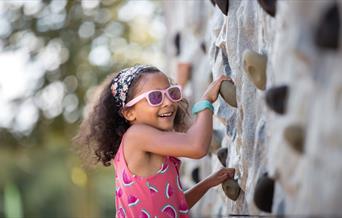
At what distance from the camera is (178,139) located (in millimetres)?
2840

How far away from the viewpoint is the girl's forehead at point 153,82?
2977mm

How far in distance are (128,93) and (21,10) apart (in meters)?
6.57

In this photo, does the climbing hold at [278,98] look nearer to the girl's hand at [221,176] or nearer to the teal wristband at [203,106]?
the teal wristband at [203,106]

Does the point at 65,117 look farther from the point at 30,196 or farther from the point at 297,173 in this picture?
the point at 297,173

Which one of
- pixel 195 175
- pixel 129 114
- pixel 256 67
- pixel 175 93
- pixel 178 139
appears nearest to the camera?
pixel 256 67

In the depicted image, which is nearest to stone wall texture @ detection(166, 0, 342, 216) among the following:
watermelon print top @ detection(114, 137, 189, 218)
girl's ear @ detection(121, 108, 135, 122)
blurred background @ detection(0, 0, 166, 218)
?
watermelon print top @ detection(114, 137, 189, 218)

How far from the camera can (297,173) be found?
2.13 meters

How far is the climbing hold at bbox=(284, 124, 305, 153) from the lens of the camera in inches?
83.0

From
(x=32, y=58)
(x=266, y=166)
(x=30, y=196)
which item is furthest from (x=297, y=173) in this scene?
(x=30, y=196)

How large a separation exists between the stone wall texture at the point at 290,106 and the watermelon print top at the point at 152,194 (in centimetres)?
24

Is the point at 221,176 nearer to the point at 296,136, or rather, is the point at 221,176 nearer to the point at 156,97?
the point at 156,97

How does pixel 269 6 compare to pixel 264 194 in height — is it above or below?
above

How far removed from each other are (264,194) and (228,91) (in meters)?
0.63

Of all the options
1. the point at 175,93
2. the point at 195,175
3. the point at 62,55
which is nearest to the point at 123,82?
the point at 175,93
